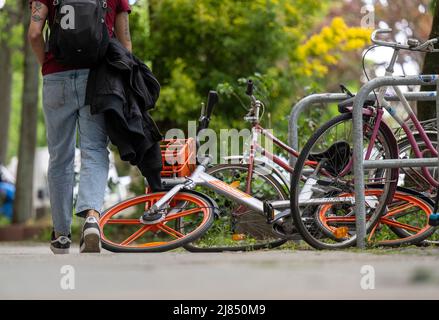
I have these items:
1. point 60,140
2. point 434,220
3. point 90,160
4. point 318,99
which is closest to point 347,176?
point 434,220

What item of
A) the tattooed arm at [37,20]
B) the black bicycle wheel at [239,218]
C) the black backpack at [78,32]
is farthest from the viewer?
the black bicycle wheel at [239,218]

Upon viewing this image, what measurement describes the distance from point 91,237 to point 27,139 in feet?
42.3

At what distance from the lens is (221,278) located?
14.2ft

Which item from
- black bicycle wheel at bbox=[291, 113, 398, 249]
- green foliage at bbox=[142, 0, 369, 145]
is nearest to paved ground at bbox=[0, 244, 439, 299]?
black bicycle wheel at bbox=[291, 113, 398, 249]

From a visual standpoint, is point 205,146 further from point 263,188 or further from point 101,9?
point 101,9

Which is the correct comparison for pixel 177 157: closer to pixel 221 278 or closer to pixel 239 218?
pixel 239 218

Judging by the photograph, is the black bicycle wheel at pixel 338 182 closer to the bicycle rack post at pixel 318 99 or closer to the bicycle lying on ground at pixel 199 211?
the bicycle lying on ground at pixel 199 211

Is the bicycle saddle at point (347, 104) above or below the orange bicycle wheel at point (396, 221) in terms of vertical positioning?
above

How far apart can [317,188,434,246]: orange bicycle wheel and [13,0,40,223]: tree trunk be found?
38.2 ft

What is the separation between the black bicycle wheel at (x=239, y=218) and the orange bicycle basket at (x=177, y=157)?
240 mm

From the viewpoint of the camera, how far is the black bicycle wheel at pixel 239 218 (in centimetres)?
682

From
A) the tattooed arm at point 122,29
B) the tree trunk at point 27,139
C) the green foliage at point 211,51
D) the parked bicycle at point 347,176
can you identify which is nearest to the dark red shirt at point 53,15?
the tattooed arm at point 122,29

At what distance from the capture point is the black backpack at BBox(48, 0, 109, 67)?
5.66m

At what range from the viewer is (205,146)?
7.07m
